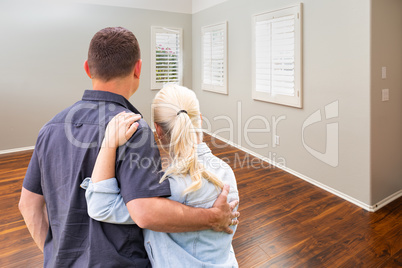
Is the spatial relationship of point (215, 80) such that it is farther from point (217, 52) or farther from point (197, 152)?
point (197, 152)

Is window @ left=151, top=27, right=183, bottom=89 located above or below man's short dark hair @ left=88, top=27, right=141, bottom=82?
above

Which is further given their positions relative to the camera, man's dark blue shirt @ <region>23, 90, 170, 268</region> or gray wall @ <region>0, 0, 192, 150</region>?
gray wall @ <region>0, 0, 192, 150</region>

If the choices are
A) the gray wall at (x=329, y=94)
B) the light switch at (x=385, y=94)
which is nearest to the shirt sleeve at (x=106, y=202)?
the gray wall at (x=329, y=94)

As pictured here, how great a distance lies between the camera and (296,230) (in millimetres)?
2330

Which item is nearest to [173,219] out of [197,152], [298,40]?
[197,152]

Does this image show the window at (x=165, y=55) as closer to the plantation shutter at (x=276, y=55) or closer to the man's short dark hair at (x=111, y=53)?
the plantation shutter at (x=276, y=55)

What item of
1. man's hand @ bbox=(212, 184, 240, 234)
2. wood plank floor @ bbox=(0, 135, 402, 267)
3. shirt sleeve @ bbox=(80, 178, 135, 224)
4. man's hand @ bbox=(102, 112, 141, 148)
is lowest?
wood plank floor @ bbox=(0, 135, 402, 267)

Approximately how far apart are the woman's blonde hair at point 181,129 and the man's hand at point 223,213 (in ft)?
0.13

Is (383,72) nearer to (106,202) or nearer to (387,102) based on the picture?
(387,102)

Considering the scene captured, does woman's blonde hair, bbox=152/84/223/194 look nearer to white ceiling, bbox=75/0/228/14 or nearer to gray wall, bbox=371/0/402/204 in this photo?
gray wall, bbox=371/0/402/204

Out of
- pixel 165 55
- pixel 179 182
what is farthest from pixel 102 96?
pixel 165 55

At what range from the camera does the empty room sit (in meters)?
0.81

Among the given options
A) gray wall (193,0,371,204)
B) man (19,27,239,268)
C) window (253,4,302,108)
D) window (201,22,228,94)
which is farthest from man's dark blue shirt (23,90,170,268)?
window (201,22,228,94)

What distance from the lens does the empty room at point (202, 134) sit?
2.64 ft
